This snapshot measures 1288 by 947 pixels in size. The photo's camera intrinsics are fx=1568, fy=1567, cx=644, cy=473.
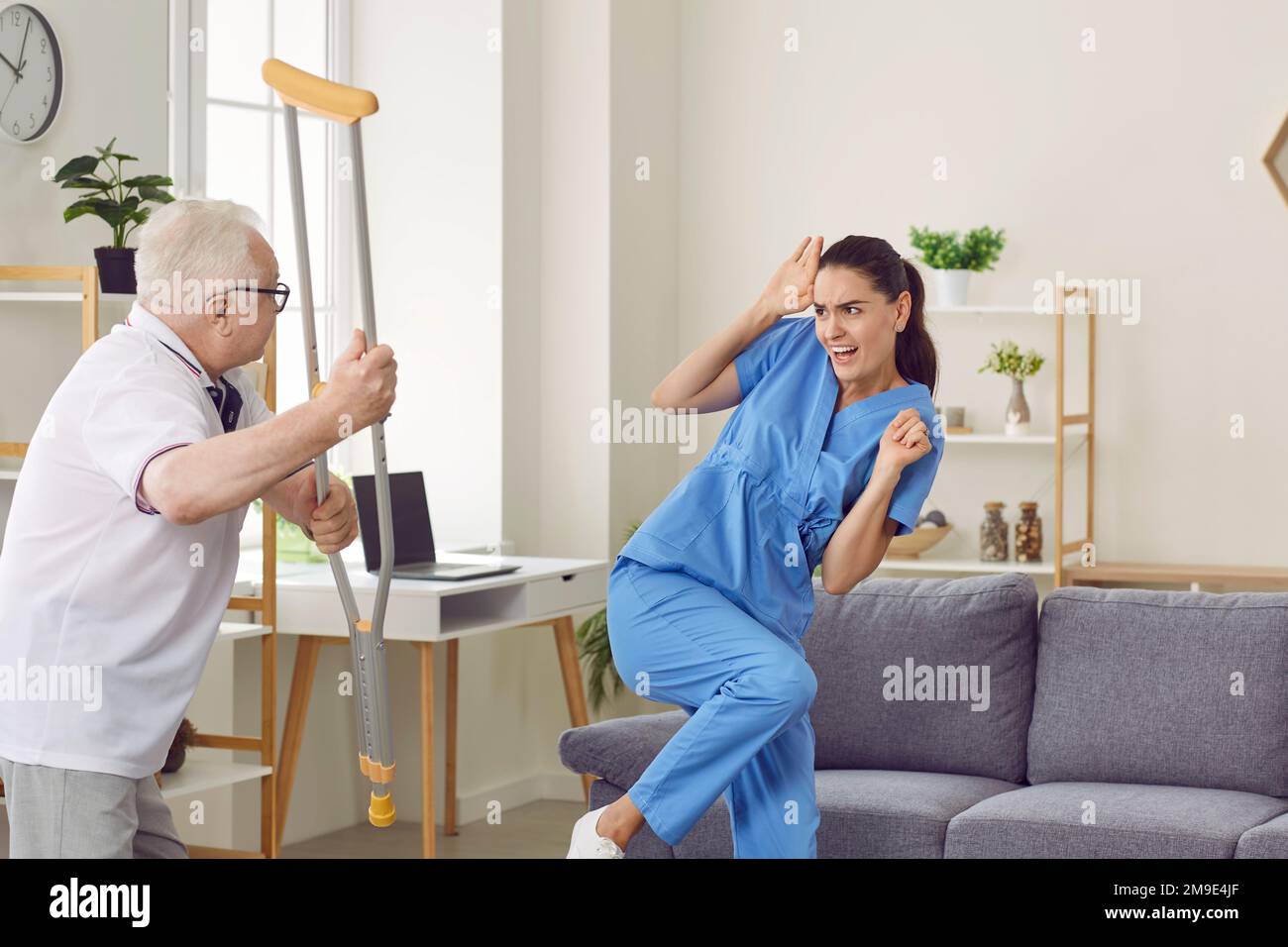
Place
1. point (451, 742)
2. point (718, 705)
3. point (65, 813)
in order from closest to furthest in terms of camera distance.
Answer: point (65, 813) < point (718, 705) < point (451, 742)

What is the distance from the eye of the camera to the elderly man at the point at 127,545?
5.71ft

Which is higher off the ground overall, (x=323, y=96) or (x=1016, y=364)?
(x=323, y=96)

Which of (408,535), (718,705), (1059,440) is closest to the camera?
(718,705)

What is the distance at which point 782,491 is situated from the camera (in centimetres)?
267

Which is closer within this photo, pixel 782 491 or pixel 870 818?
pixel 782 491

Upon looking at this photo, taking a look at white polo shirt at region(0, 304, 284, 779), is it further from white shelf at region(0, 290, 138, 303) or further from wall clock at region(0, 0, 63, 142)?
wall clock at region(0, 0, 63, 142)

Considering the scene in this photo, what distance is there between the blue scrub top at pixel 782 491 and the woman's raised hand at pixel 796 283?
0.52 ft

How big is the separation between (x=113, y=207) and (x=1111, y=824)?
8.07ft

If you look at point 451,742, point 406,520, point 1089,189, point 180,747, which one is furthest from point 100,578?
point 1089,189

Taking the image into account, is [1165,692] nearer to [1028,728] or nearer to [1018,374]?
[1028,728]

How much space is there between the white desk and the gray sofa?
0.76 meters

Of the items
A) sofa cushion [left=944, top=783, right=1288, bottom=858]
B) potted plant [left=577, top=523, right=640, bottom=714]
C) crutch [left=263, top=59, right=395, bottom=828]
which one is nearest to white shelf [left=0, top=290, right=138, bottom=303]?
crutch [left=263, top=59, right=395, bottom=828]
